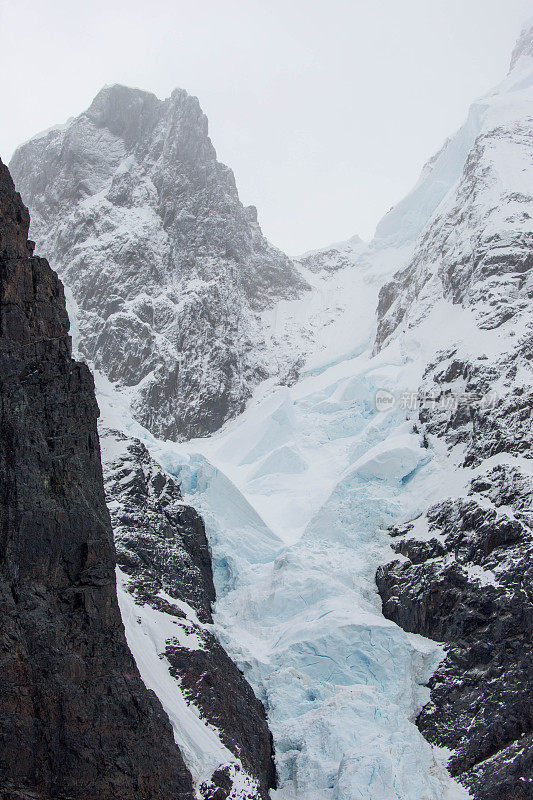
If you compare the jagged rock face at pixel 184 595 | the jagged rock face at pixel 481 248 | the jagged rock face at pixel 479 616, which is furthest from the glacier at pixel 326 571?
the jagged rock face at pixel 481 248

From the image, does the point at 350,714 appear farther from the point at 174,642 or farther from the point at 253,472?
the point at 253,472

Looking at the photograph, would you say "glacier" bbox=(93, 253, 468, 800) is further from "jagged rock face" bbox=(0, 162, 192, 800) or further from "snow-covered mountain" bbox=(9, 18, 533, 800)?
"jagged rock face" bbox=(0, 162, 192, 800)

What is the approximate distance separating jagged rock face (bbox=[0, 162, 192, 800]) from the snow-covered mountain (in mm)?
9477

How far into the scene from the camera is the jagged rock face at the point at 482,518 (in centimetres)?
4747

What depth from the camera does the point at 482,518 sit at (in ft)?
181

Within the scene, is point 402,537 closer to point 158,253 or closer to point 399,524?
point 399,524

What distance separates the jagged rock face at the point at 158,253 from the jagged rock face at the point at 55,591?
219ft

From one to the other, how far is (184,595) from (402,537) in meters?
16.0

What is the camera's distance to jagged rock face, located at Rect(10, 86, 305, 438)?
106 m

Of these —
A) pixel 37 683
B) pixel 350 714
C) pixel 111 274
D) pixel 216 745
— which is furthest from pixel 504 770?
pixel 111 274

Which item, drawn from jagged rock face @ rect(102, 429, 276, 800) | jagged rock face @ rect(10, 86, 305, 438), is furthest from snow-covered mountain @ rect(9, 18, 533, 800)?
jagged rock face @ rect(10, 86, 305, 438)

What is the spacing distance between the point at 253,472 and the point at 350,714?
33.7 m

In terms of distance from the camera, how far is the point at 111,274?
116 metres

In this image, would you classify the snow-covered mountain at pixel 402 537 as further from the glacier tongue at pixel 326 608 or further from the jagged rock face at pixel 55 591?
the jagged rock face at pixel 55 591
